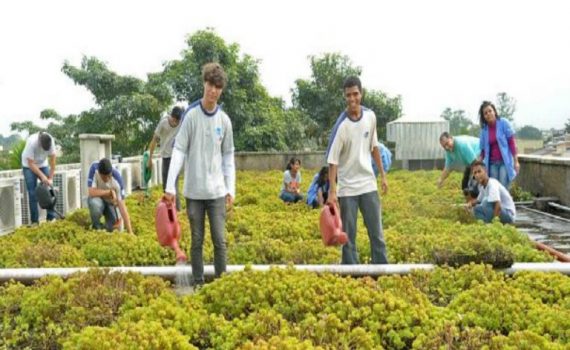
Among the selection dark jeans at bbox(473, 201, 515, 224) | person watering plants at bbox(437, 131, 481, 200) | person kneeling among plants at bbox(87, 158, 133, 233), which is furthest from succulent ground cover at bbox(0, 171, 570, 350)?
person watering plants at bbox(437, 131, 481, 200)

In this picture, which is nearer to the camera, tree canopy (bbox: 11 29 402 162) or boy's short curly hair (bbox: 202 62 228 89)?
boy's short curly hair (bbox: 202 62 228 89)

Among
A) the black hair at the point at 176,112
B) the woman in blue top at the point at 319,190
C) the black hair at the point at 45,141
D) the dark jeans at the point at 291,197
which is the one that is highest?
the black hair at the point at 176,112

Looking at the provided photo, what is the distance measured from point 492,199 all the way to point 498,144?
931 millimetres

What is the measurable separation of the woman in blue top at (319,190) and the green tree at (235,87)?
56.1ft

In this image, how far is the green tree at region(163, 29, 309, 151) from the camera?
2859 centimetres

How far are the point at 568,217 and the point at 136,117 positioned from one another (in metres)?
17.9

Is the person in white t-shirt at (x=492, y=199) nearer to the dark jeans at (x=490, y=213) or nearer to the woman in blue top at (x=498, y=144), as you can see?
the dark jeans at (x=490, y=213)

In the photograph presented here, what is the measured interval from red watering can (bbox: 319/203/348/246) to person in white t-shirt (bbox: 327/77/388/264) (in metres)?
0.20

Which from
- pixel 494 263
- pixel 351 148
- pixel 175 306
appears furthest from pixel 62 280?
pixel 494 263

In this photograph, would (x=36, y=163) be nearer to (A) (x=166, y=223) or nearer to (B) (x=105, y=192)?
(B) (x=105, y=192)

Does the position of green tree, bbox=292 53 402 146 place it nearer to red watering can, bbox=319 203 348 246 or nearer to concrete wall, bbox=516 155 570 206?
concrete wall, bbox=516 155 570 206

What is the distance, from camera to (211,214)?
551cm

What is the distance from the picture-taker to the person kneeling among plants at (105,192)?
873cm

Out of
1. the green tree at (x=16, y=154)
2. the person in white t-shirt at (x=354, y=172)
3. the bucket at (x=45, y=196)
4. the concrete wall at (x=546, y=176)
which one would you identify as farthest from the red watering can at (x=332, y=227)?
the green tree at (x=16, y=154)
